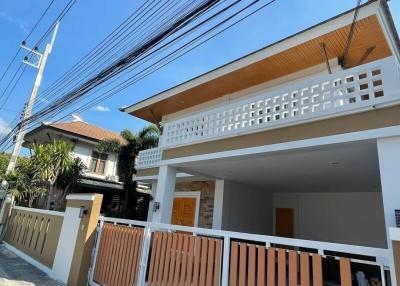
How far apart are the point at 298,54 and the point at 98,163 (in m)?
17.1

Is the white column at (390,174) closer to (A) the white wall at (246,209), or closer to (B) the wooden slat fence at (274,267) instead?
(B) the wooden slat fence at (274,267)

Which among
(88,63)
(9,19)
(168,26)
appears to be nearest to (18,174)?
(9,19)

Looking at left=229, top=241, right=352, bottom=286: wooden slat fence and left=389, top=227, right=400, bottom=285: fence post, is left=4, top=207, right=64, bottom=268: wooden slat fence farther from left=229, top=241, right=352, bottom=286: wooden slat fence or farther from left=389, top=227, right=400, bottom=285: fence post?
left=389, top=227, right=400, bottom=285: fence post

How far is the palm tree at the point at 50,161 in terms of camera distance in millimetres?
13430

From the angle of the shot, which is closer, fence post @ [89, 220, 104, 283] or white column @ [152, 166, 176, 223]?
fence post @ [89, 220, 104, 283]

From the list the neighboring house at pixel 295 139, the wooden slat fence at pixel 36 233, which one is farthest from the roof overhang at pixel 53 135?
the neighboring house at pixel 295 139

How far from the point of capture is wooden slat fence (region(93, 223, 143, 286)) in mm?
6090

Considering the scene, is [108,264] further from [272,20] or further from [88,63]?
[272,20]

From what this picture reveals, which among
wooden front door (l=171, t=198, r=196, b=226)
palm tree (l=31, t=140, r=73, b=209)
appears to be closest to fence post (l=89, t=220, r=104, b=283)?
wooden front door (l=171, t=198, r=196, b=226)

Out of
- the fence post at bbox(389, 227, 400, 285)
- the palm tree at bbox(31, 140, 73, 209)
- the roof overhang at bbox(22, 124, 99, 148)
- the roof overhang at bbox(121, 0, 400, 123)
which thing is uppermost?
the roof overhang at bbox(121, 0, 400, 123)

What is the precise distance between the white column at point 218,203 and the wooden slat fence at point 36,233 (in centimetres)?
527

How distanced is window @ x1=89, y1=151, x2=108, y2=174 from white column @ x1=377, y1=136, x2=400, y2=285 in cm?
1977

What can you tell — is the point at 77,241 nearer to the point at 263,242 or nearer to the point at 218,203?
the point at 263,242

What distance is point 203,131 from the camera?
26.2 feet
